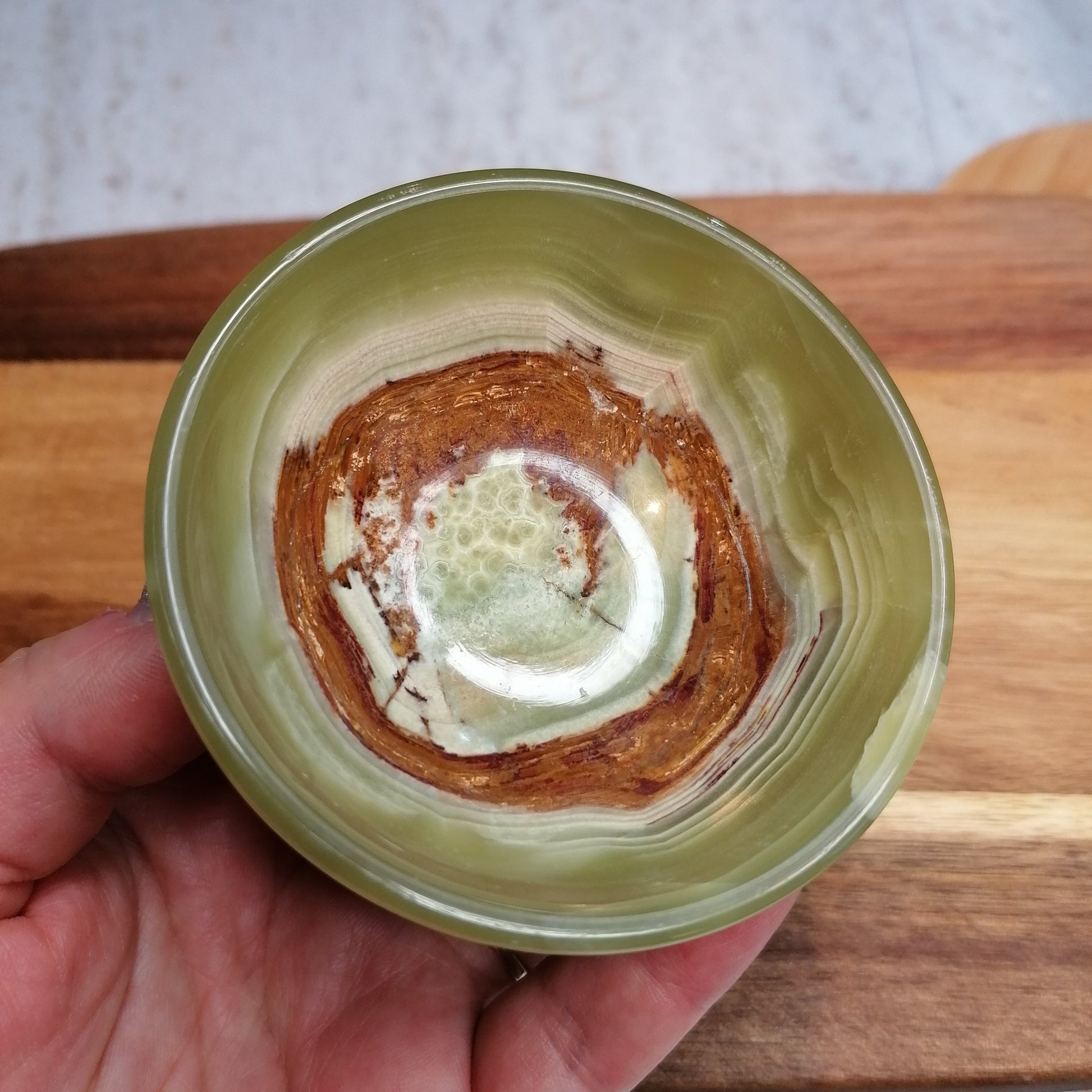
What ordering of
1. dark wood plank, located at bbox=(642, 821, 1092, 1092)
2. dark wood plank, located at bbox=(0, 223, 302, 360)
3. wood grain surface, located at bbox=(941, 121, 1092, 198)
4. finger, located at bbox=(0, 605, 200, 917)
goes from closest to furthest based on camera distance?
1. finger, located at bbox=(0, 605, 200, 917)
2. dark wood plank, located at bbox=(642, 821, 1092, 1092)
3. dark wood plank, located at bbox=(0, 223, 302, 360)
4. wood grain surface, located at bbox=(941, 121, 1092, 198)

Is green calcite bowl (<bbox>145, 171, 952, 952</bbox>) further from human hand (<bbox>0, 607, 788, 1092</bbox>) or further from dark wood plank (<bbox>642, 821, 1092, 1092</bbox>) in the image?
dark wood plank (<bbox>642, 821, 1092, 1092</bbox>)

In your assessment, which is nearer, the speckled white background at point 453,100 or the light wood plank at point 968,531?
the light wood plank at point 968,531

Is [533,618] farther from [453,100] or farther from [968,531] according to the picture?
[453,100]

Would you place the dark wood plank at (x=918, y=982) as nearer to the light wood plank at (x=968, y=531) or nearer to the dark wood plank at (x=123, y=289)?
the light wood plank at (x=968, y=531)

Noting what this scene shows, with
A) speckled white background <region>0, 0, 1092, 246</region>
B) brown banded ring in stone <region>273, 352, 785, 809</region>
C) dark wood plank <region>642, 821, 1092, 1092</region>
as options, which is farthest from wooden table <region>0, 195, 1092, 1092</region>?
speckled white background <region>0, 0, 1092, 246</region>

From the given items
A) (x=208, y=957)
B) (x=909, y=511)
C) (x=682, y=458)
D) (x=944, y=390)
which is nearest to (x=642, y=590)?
(x=682, y=458)

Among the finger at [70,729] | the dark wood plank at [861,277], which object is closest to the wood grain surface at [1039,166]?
the dark wood plank at [861,277]
